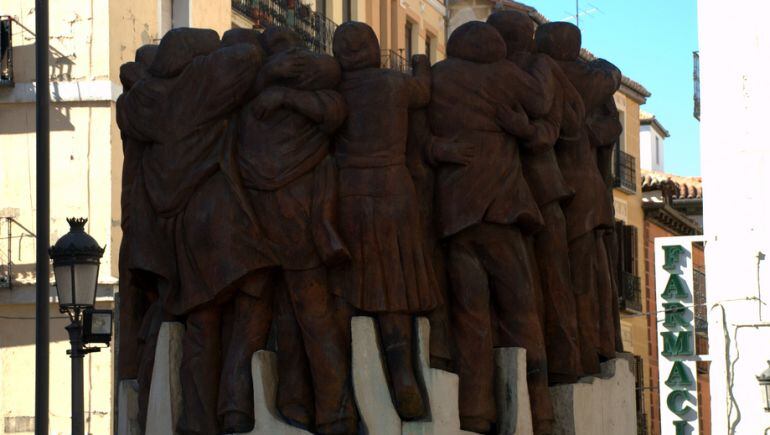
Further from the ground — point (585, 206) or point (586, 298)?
point (585, 206)

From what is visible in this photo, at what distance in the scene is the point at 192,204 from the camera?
1176cm

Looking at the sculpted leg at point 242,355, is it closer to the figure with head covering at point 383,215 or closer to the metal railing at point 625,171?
the figure with head covering at point 383,215

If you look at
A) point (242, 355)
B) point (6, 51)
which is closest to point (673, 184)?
point (6, 51)

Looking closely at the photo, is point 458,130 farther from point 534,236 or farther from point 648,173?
point 648,173

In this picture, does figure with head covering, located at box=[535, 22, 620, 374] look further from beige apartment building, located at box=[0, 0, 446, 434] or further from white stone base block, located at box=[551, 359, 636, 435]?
beige apartment building, located at box=[0, 0, 446, 434]

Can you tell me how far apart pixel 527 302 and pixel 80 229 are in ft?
21.6

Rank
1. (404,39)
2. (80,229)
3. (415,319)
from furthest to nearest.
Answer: (404,39) → (80,229) → (415,319)

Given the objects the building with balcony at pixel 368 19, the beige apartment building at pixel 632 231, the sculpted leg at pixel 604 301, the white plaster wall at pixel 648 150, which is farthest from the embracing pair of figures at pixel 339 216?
the white plaster wall at pixel 648 150

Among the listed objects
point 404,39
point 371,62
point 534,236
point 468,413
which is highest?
point 404,39

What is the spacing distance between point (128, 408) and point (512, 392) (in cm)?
212

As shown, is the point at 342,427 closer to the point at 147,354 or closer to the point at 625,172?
the point at 147,354

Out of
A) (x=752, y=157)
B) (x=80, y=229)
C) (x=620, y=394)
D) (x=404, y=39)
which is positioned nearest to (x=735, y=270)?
(x=752, y=157)

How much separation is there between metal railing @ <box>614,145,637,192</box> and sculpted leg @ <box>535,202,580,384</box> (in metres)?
37.2

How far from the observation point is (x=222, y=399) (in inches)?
454
